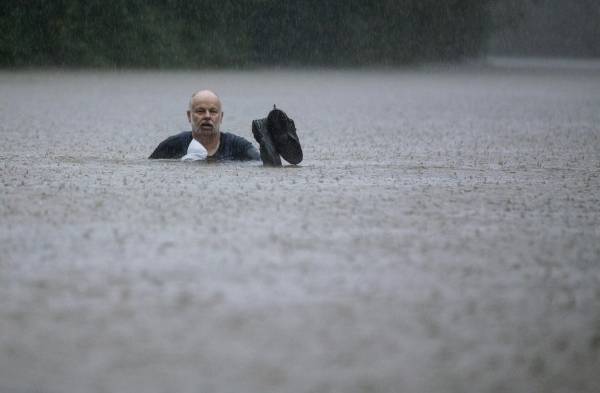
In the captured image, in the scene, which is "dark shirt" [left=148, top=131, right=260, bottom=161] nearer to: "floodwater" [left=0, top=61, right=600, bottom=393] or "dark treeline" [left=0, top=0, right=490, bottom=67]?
"floodwater" [left=0, top=61, right=600, bottom=393]

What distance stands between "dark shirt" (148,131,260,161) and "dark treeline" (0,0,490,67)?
8882 mm

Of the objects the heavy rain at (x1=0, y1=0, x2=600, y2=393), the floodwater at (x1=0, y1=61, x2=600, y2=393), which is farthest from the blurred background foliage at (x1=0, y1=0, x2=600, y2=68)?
the floodwater at (x1=0, y1=61, x2=600, y2=393)

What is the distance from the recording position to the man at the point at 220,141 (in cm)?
242

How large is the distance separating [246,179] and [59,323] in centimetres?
115

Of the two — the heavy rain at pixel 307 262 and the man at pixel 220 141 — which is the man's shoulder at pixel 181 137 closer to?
the man at pixel 220 141

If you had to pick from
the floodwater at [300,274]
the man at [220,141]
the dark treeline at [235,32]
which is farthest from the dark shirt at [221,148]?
the dark treeline at [235,32]

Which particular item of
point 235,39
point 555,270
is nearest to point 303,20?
point 235,39

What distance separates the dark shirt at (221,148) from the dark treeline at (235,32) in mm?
8882

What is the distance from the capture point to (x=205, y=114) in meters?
2.56

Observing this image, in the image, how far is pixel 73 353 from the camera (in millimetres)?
916

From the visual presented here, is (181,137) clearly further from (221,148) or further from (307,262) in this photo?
(307,262)

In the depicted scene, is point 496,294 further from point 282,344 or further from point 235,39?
point 235,39

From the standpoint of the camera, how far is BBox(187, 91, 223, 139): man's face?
2.55 meters

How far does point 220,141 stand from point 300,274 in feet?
4.68
